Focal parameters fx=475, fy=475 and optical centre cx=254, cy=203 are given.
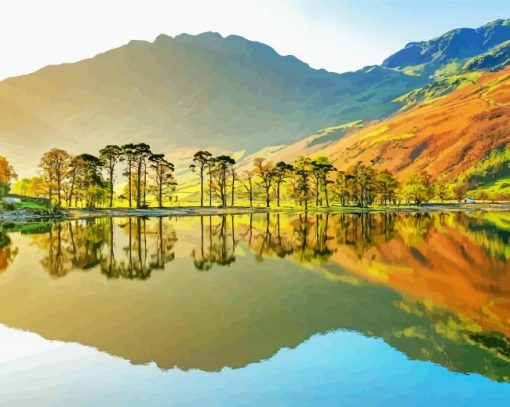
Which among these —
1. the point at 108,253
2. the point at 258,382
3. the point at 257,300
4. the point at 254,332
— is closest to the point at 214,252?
the point at 108,253

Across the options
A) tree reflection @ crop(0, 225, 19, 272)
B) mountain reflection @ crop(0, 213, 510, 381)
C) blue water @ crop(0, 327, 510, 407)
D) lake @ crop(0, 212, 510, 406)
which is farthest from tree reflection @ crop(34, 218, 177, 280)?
blue water @ crop(0, 327, 510, 407)

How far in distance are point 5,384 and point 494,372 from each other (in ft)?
57.5

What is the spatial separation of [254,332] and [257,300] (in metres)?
6.38

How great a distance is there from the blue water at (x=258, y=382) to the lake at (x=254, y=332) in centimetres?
7

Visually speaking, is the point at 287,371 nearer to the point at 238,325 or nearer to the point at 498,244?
the point at 238,325

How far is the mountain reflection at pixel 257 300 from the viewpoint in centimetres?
1997

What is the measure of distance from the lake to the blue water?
70 millimetres

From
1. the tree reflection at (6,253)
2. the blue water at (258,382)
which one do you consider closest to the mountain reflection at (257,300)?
the tree reflection at (6,253)

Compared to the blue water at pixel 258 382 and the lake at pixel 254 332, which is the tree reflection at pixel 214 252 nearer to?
the lake at pixel 254 332

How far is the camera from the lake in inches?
632

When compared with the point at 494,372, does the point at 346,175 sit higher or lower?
higher

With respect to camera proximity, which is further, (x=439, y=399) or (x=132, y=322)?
(x=132, y=322)

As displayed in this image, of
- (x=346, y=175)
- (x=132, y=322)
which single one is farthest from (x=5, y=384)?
(x=346, y=175)

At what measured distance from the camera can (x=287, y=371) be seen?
696 inches
